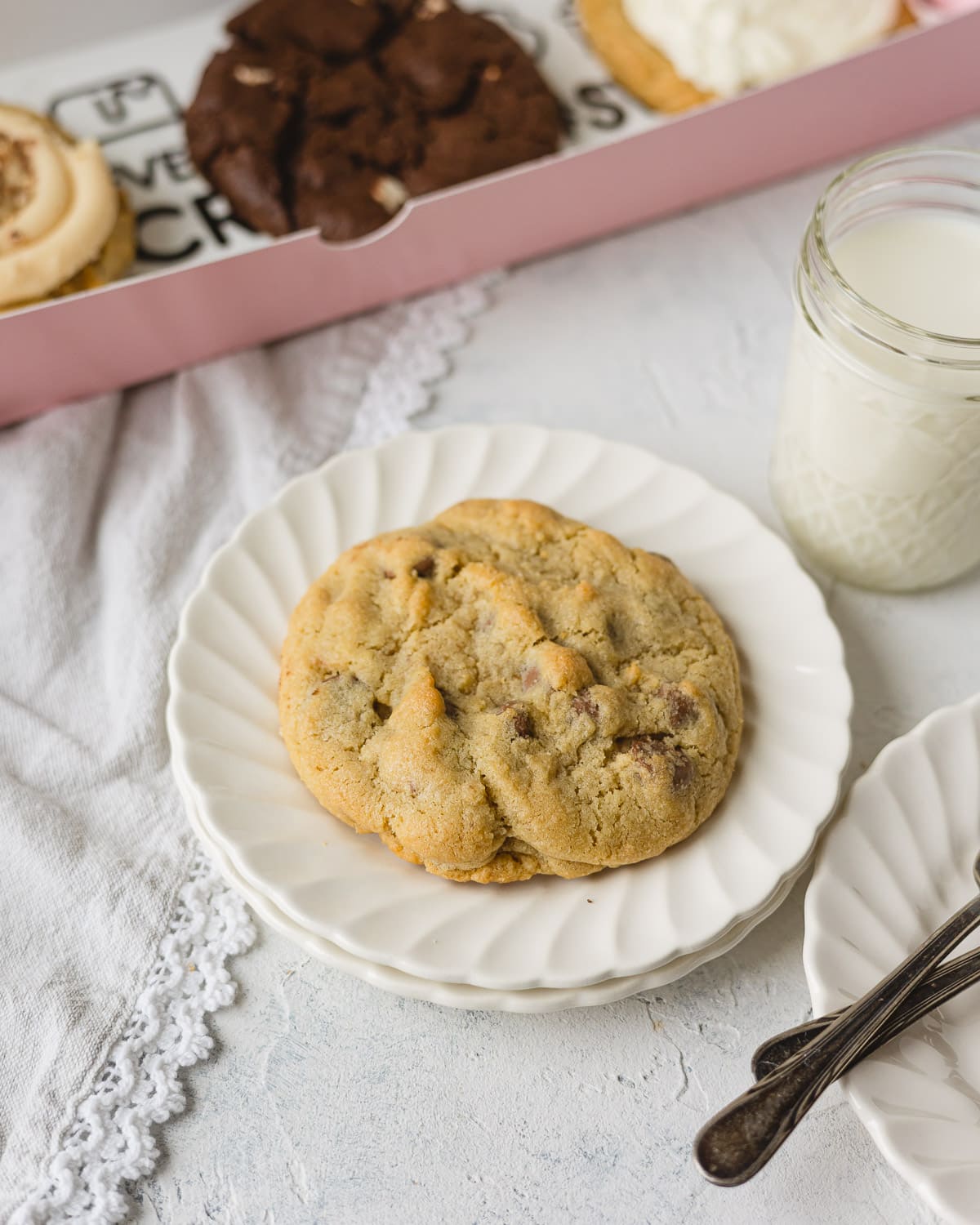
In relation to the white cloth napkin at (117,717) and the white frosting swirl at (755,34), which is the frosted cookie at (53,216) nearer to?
the white cloth napkin at (117,717)

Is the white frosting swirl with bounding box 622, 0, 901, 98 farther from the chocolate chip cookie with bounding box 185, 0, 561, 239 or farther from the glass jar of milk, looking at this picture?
the glass jar of milk

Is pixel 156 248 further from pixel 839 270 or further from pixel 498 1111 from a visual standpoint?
pixel 498 1111

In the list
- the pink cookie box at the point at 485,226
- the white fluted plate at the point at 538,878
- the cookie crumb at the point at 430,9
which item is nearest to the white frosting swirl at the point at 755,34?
the pink cookie box at the point at 485,226

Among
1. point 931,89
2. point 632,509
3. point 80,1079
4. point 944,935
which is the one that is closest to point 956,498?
point 632,509

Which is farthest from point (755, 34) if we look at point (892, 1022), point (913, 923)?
point (892, 1022)

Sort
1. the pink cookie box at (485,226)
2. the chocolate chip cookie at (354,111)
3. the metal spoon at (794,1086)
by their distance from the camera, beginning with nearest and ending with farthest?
the metal spoon at (794,1086) → the pink cookie box at (485,226) → the chocolate chip cookie at (354,111)

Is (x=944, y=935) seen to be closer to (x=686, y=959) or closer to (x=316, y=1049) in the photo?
(x=686, y=959)
